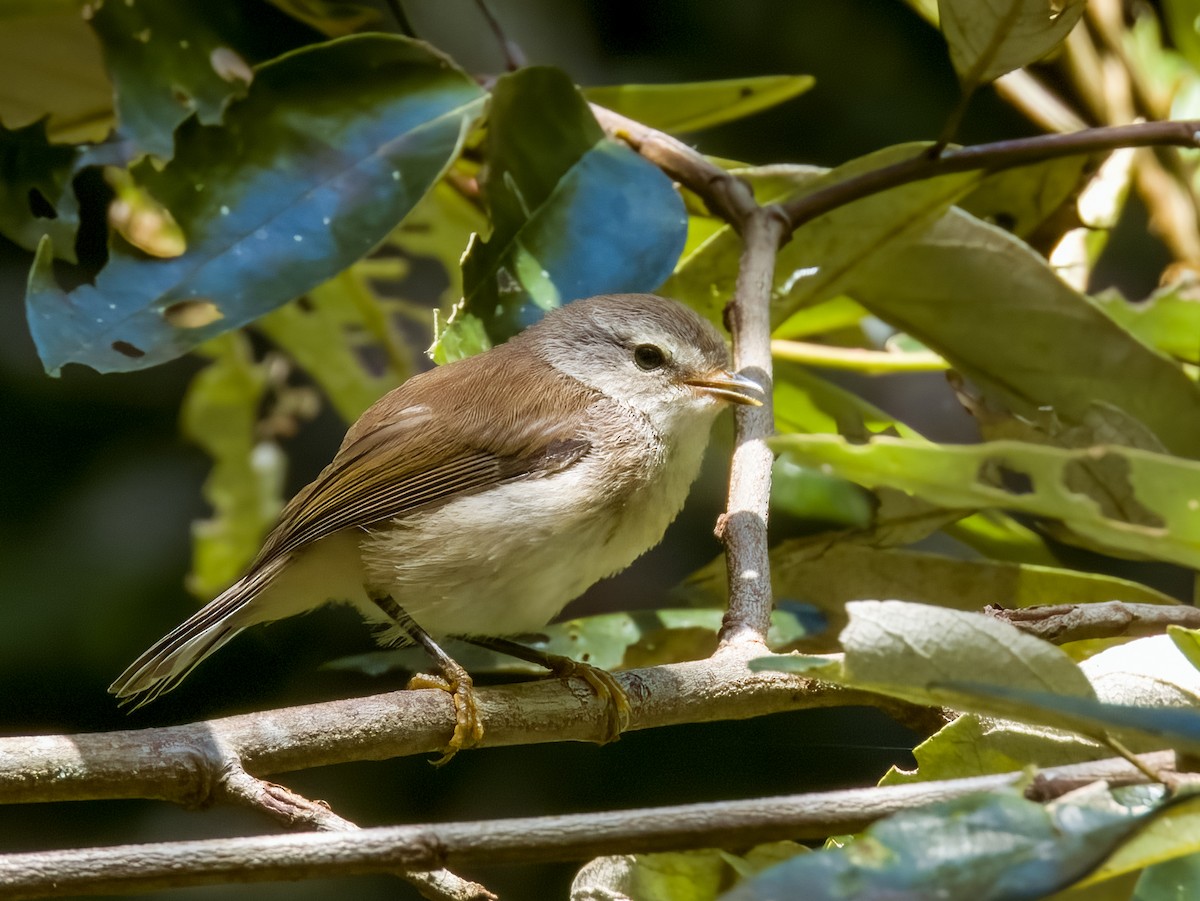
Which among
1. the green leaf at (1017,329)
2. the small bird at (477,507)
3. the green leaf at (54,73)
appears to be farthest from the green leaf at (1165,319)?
the green leaf at (54,73)

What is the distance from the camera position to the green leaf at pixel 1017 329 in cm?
242

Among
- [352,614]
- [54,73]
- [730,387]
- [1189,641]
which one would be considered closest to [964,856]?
[1189,641]

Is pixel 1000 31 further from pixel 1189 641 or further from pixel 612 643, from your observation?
pixel 612 643

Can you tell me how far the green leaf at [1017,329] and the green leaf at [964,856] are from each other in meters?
1.52

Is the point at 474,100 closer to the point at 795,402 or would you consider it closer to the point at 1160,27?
the point at 795,402

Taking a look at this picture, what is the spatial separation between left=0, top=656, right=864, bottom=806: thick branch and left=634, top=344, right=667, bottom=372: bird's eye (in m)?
0.79

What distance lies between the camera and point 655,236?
2.28 m

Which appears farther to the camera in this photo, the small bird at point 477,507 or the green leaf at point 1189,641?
the small bird at point 477,507

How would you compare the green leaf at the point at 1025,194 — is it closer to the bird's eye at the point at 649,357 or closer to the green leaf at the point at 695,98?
the green leaf at the point at 695,98

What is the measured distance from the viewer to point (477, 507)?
2.07m

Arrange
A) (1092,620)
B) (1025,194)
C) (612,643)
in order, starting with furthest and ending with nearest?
(1025,194) < (612,643) < (1092,620)

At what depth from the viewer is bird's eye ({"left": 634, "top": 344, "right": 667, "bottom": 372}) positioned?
245cm

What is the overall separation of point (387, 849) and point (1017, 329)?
181 cm

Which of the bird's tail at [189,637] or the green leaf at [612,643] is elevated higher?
the bird's tail at [189,637]
